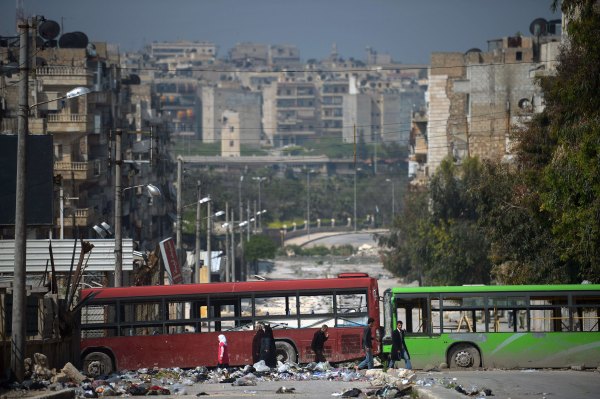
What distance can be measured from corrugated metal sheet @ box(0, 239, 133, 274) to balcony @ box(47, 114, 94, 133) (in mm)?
22859

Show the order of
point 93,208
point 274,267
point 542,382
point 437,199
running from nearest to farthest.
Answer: point 542,382
point 93,208
point 437,199
point 274,267

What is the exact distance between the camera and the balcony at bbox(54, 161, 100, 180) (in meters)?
64.6

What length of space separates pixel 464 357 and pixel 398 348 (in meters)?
2.07

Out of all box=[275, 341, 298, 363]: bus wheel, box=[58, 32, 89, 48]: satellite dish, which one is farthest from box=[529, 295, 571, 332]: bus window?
box=[58, 32, 89, 48]: satellite dish

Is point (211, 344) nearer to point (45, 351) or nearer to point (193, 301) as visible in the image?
point (193, 301)

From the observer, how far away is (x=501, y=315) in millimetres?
33156

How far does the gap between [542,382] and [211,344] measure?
9.34m

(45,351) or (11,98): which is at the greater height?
(11,98)

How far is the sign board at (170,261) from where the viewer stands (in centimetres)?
4506

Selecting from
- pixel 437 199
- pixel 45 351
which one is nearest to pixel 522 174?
pixel 45 351

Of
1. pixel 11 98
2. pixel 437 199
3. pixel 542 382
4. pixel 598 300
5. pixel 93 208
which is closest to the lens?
pixel 542 382

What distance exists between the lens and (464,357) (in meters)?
33.0

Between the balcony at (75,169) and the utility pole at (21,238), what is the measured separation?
38.1 m

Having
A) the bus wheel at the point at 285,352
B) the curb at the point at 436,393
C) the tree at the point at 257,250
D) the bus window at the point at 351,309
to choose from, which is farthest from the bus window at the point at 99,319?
the tree at the point at 257,250
